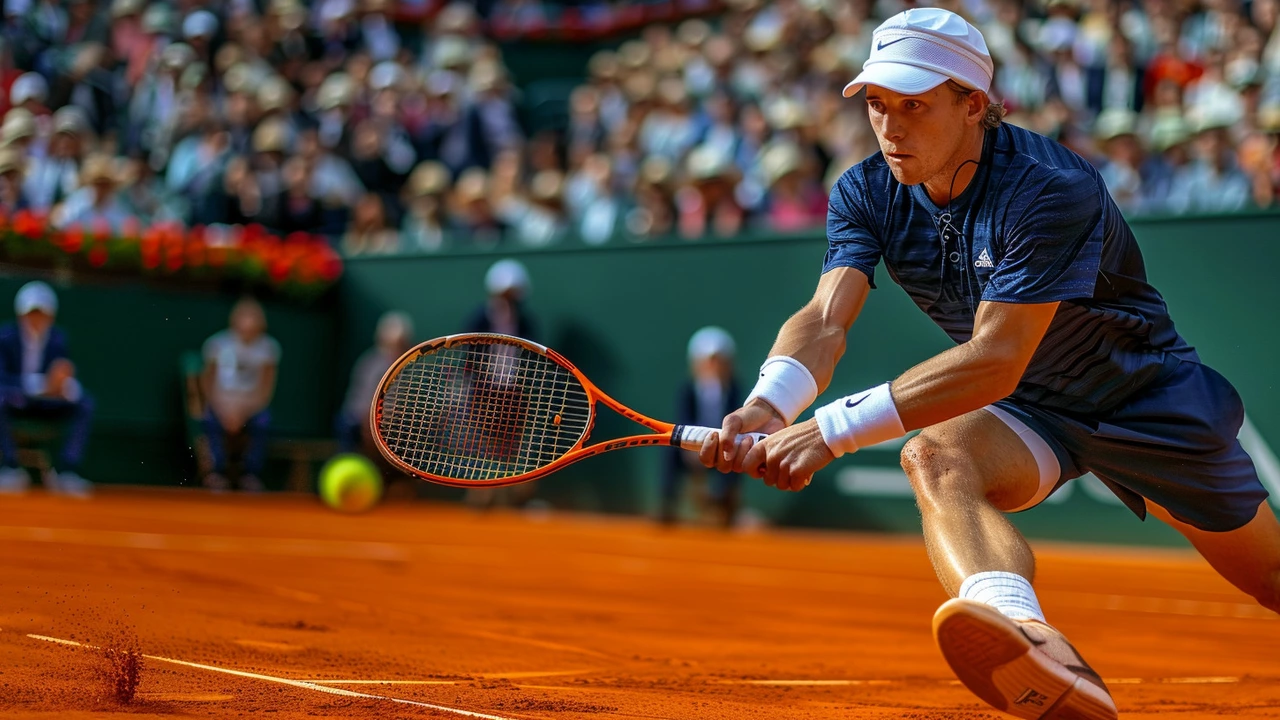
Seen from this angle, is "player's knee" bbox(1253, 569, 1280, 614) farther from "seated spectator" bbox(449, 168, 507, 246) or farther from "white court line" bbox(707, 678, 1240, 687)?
"seated spectator" bbox(449, 168, 507, 246)

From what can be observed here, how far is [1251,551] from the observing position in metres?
3.90

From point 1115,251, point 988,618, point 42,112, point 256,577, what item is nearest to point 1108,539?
point 256,577

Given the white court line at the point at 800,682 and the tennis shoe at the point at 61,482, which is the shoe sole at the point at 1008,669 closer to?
the white court line at the point at 800,682

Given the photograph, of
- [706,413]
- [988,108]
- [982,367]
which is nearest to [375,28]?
[706,413]

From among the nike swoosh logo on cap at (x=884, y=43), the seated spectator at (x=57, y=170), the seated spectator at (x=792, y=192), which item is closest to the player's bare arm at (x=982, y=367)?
the nike swoosh logo on cap at (x=884, y=43)

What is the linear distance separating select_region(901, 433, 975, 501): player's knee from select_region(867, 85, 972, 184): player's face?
669 millimetres

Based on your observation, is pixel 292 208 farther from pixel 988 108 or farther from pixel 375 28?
pixel 988 108

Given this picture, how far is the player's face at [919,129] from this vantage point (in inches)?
135

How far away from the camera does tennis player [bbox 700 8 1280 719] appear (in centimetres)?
331

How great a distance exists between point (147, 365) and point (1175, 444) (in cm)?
1035

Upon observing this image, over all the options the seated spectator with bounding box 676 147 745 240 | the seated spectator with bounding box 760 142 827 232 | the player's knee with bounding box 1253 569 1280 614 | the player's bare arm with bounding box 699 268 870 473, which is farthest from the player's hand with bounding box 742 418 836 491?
the seated spectator with bounding box 676 147 745 240

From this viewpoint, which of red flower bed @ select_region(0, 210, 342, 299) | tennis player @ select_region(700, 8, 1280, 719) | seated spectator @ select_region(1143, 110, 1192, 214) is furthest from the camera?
red flower bed @ select_region(0, 210, 342, 299)

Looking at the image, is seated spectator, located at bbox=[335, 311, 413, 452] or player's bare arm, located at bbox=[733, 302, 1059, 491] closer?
player's bare arm, located at bbox=[733, 302, 1059, 491]

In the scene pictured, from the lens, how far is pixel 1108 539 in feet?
30.6
